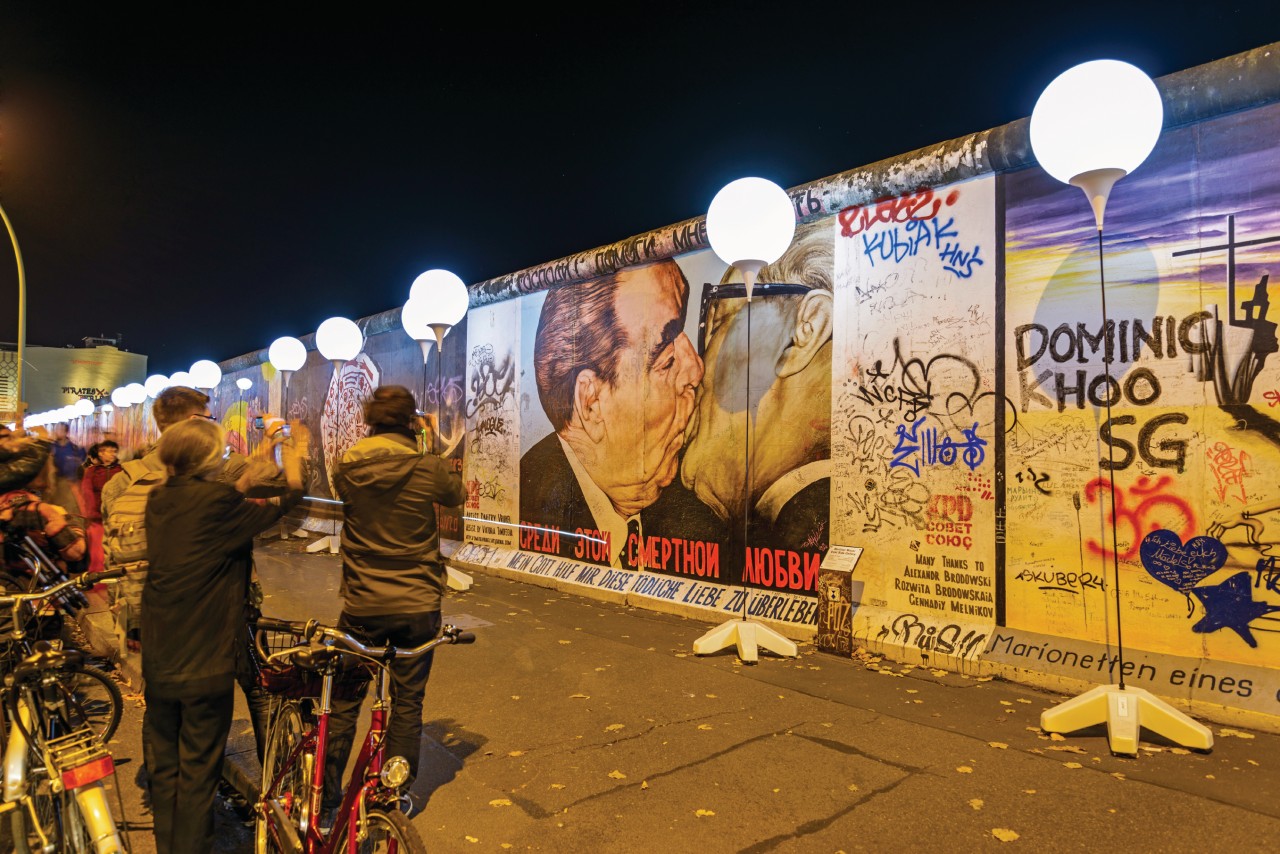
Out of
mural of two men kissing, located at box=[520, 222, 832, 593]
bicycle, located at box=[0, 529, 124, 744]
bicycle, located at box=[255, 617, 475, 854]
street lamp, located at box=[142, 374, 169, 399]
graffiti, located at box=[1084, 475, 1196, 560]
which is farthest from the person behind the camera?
street lamp, located at box=[142, 374, 169, 399]

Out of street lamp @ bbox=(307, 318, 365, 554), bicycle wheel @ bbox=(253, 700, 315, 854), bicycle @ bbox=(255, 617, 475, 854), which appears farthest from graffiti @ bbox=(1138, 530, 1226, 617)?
street lamp @ bbox=(307, 318, 365, 554)

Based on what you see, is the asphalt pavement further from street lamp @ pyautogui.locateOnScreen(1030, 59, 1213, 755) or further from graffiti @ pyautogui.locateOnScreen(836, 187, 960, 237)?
graffiti @ pyautogui.locateOnScreen(836, 187, 960, 237)

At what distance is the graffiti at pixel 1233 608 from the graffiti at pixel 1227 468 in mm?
533

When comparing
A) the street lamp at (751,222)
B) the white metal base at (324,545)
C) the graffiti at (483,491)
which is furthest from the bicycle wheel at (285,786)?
the white metal base at (324,545)

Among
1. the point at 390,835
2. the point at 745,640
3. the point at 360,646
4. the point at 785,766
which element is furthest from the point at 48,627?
the point at 785,766

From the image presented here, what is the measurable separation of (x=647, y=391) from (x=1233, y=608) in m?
5.90

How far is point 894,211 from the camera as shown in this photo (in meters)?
6.76

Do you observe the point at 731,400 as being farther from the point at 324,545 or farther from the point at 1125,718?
the point at 324,545

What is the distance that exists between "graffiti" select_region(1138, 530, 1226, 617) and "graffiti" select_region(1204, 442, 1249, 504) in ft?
1.10

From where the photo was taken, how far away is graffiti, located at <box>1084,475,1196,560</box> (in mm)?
5098

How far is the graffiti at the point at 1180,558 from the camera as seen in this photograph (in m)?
4.96

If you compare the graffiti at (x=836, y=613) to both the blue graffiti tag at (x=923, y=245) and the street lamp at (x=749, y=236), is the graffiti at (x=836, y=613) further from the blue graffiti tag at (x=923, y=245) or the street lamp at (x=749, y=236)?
the blue graffiti tag at (x=923, y=245)

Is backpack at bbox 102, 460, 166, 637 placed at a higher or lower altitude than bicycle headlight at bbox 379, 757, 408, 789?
higher

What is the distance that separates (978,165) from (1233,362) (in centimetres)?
237
